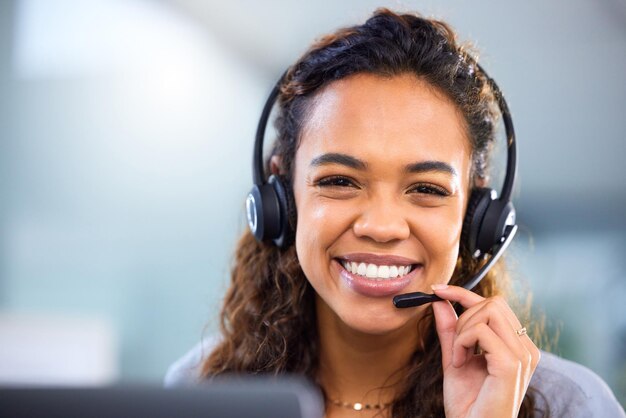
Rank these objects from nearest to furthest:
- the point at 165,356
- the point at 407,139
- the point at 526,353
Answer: the point at 526,353 → the point at 407,139 → the point at 165,356

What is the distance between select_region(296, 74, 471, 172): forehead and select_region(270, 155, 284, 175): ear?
14 cm

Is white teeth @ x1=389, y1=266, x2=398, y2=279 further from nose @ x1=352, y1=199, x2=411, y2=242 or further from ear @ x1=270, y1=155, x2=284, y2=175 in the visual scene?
ear @ x1=270, y1=155, x2=284, y2=175

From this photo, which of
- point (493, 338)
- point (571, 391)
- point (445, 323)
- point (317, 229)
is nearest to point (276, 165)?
point (317, 229)

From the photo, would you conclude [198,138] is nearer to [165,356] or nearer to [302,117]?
[165,356]

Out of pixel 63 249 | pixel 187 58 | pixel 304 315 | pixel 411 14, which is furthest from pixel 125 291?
pixel 411 14

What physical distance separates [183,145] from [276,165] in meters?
2.45

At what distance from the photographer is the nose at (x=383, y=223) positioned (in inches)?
52.0

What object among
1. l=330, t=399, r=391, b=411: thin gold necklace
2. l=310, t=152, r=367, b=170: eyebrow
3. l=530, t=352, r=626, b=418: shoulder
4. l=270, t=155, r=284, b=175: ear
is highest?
l=270, t=155, r=284, b=175: ear

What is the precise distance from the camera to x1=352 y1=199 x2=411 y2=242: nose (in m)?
1.32

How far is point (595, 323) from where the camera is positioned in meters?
4.14

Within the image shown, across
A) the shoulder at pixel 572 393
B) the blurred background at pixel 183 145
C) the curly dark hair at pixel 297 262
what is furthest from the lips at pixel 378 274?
the blurred background at pixel 183 145

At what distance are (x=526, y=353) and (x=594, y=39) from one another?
244 cm

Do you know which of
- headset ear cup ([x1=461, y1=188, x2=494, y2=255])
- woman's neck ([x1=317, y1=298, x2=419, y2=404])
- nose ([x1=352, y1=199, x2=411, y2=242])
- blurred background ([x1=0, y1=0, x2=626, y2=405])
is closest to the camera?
nose ([x1=352, y1=199, x2=411, y2=242])

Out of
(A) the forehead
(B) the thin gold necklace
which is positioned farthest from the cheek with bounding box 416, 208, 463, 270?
(B) the thin gold necklace
